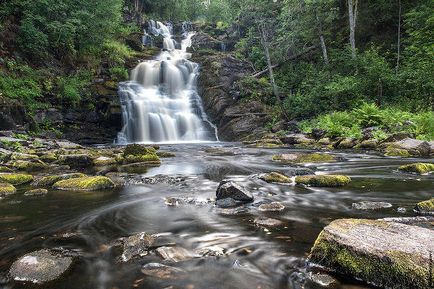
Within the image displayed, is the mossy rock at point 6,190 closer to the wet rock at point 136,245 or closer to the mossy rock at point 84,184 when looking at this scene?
the mossy rock at point 84,184

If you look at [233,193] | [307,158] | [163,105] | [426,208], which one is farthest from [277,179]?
[163,105]

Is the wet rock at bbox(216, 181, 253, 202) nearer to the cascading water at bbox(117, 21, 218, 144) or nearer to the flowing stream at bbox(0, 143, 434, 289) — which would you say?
the flowing stream at bbox(0, 143, 434, 289)

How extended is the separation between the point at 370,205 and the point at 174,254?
3.29 meters

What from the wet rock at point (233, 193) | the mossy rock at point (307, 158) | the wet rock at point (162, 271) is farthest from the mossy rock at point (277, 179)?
the wet rock at point (162, 271)

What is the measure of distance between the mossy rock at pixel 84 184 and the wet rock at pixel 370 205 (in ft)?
16.4

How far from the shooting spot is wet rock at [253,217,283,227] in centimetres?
436

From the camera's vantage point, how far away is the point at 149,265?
315 centimetres

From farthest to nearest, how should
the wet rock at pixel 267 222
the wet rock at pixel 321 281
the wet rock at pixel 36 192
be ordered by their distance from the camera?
the wet rock at pixel 36 192, the wet rock at pixel 267 222, the wet rock at pixel 321 281

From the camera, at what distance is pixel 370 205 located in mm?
5059

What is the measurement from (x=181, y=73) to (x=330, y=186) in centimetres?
2418

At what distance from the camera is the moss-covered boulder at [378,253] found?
8.00 feet

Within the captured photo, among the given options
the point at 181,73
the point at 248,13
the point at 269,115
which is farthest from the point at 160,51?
the point at 269,115

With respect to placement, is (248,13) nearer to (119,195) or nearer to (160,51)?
(160,51)

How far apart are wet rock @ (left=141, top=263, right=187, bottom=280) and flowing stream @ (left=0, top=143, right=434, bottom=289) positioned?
52mm
